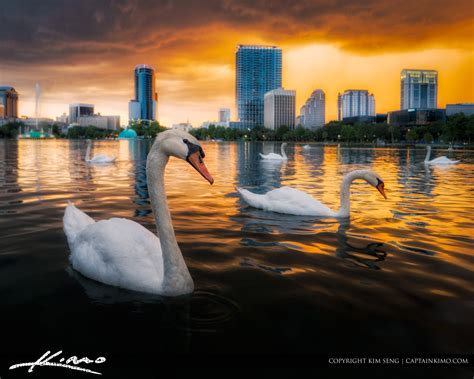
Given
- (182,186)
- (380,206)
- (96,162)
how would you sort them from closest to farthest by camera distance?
(380,206) → (182,186) → (96,162)

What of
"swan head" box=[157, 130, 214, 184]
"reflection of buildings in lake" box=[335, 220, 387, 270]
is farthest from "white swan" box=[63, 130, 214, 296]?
"reflection of buildings in lake" box=[335, 220, 387, 270]

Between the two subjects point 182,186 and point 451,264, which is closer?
point 451,264

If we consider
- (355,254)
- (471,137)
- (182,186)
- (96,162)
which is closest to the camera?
(355,254)

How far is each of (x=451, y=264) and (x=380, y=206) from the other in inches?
214

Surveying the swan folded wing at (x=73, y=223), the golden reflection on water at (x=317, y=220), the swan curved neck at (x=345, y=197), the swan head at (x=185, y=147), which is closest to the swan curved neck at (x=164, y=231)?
the swan head at (x=185, y=147)

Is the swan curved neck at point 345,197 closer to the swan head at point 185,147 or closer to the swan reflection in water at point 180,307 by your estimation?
the swan reflection in water at point 180,307

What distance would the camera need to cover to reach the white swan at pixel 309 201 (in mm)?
9789

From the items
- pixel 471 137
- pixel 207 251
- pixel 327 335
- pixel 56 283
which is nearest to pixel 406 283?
pixel 327 335

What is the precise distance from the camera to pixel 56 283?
546 cm

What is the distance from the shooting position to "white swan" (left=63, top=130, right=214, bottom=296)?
4.53 m

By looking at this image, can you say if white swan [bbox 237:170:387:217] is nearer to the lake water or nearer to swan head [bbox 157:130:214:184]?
the lake water

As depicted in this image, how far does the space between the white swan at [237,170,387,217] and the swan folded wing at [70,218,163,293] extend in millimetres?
5118

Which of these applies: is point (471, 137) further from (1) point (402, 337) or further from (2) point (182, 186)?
(1) point (402, 337)
